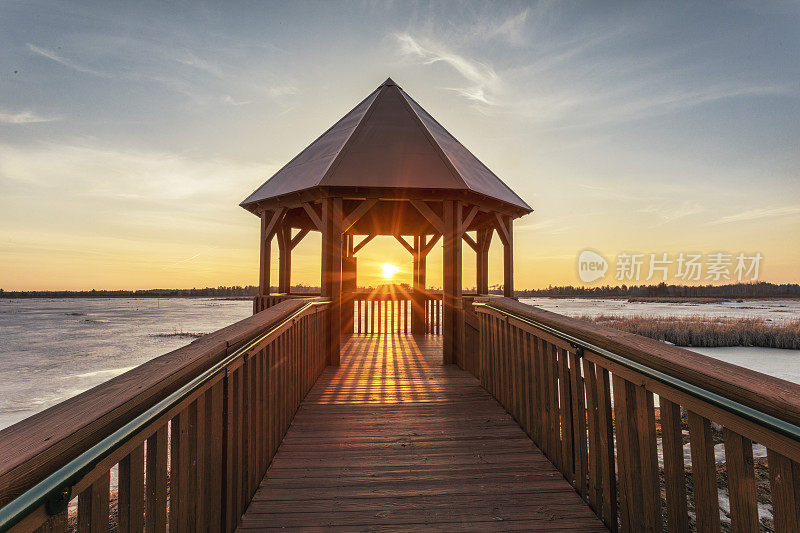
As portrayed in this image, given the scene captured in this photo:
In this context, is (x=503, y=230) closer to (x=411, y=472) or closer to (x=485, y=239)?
(x=485, y=239)

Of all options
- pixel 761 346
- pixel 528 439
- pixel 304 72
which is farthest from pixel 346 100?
pixel 761 346

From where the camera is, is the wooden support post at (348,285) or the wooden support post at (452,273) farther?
the wooden support post at (348,285)

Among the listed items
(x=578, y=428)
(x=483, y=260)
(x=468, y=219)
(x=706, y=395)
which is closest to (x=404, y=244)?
(x=483, y=260)

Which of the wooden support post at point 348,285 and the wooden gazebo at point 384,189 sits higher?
the wooden gazebo at point 384,189

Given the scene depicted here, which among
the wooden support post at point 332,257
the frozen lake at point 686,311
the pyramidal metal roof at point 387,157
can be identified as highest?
the pyramidal metal roof at point 387,157

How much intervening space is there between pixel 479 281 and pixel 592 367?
831 cm

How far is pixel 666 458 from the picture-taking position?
1.74 m

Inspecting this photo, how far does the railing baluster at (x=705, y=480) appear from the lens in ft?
4.98

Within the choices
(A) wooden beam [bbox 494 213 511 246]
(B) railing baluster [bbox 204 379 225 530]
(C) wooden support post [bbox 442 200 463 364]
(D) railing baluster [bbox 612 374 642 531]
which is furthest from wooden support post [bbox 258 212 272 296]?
(D) railing baluster [bbox 612 374 642 531]

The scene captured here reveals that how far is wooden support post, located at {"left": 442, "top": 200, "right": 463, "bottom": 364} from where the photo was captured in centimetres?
689

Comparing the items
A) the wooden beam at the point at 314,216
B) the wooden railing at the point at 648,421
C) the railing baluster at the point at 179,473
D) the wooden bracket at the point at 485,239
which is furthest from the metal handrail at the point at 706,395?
the wooden bracket at the point at 485,239

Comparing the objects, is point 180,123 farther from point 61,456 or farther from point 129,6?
point 61,456

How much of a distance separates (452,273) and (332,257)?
245 cm

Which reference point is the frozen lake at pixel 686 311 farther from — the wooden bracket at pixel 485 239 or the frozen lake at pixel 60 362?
the frozen lake at pixel 60 362
